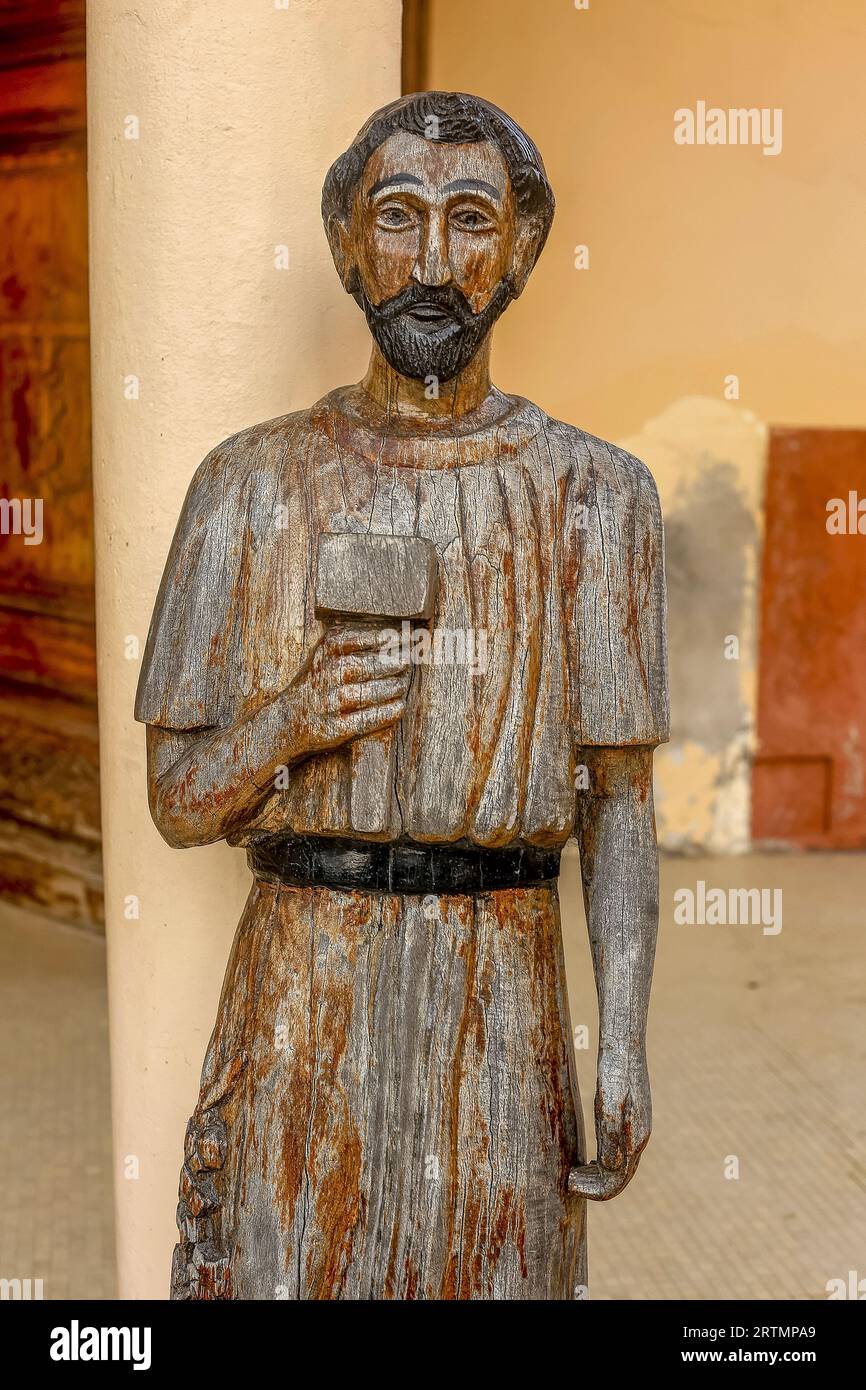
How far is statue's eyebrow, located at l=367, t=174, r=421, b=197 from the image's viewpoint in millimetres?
1648

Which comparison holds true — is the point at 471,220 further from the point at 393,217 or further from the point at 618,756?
the point at 618,756

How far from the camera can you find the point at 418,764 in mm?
1692

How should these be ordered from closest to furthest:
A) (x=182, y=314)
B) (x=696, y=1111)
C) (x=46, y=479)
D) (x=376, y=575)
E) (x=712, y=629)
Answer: (x=376, y=575), (x=182, y=314), (x=696, y=1111), (x=46, y=479), (x=712, y=629)

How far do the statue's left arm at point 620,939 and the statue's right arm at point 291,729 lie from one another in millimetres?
269

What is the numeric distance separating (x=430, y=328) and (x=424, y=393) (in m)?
0.08

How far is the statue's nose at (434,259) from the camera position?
1.64 m

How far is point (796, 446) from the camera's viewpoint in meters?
6.32

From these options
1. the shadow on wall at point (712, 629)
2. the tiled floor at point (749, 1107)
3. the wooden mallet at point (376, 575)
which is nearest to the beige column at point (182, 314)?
the wooden mallet at point (376, 575)

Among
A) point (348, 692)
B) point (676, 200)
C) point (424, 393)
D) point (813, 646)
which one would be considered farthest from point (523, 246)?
point (813, 646)

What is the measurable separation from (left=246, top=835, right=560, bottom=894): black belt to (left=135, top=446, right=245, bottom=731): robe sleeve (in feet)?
0.56

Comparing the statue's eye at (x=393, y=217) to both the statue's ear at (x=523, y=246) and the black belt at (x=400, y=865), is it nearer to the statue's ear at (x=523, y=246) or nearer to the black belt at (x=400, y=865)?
the statue's ear at (x=523, y=246)

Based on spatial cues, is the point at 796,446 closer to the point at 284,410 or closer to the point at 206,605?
the point at 284,410

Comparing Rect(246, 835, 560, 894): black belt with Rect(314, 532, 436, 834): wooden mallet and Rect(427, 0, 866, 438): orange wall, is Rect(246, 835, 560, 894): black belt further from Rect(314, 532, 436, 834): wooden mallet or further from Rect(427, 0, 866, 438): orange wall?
Rect(427, 0, 866, 438): orange wall

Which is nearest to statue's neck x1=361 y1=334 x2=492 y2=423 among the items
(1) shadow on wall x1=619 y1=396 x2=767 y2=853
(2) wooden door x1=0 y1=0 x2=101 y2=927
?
(2) wooden door x1=0 y1=0 x2=101 y2=927
